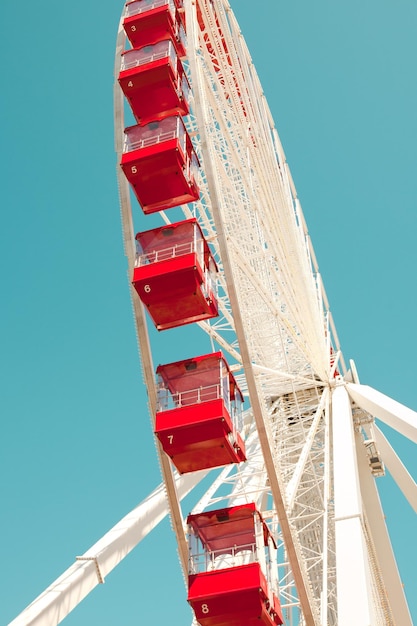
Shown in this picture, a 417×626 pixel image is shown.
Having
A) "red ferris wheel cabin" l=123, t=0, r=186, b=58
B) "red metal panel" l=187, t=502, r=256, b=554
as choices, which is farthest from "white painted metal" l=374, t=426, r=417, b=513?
"red ferris wheel cabin" l=123, t=0, r=186, b=58

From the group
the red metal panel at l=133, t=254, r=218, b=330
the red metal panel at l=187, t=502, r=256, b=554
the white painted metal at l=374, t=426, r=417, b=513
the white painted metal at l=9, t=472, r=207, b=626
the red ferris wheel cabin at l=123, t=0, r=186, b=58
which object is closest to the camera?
the white painted metal at l=9, t=472, r=207, b=626

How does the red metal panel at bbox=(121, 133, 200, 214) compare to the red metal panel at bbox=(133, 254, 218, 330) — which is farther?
the red metal panel at bbox=(121, 133, 200, 214)

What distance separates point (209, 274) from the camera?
1363 cm

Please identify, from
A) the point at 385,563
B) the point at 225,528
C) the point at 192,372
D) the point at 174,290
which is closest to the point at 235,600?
the point at 225,528

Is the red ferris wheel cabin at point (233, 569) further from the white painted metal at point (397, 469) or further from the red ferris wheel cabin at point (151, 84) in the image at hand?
the red ferris wheel cabin at point (151, 84)

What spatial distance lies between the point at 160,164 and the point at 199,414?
4485mm

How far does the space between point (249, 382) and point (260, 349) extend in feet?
30.2

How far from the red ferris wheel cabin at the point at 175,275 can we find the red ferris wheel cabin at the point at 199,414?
2.86 feet

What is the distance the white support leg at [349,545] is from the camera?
1121 cm

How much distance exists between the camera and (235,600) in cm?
1105

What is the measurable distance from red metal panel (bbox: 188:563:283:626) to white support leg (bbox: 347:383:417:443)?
16.8 ft

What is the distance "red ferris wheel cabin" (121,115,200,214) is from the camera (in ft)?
45.3

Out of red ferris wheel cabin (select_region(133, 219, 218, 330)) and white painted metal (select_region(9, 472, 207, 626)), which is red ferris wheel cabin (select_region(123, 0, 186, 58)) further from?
white painted metal (select_region(9, 472, 207, 626))

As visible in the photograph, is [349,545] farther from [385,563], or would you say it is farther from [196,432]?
[385,563]
